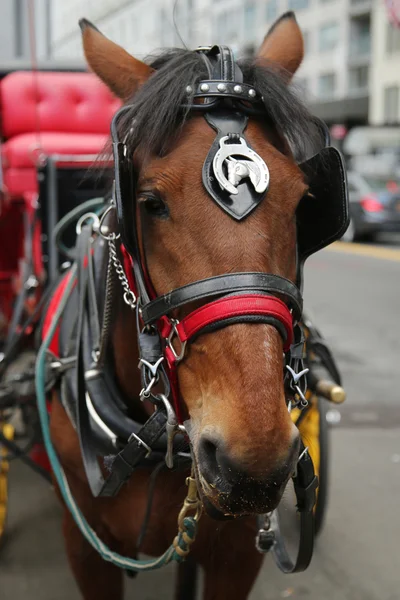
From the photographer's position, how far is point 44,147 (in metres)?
3.65

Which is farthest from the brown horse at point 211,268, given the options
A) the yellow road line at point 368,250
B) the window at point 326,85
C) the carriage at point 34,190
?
the window at point 326,85

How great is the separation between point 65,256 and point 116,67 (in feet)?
5.23

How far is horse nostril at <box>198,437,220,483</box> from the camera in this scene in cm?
137

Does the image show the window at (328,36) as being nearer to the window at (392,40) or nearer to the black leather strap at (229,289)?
the window at (392,40)

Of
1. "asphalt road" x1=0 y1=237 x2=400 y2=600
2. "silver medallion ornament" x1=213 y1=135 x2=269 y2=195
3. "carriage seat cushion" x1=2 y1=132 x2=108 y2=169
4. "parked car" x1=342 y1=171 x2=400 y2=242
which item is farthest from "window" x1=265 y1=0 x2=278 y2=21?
"silver medallion ornament" x1=213 y1=135 x2=269 y2=195

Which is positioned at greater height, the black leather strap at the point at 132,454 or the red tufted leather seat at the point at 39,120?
the red tufted leather seat at the point at 39,120

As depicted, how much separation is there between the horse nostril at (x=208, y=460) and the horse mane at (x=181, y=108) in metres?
0.67

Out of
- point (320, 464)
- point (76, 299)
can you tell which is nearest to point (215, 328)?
point (76, 299)

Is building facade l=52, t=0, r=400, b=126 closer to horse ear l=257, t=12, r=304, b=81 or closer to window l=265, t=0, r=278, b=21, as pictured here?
window l=265, t=0, r=278, b=21

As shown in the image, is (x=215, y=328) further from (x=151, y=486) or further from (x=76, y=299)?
(x=76, y=299)

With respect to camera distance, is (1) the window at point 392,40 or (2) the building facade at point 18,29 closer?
(2) the building facade at point 18,29

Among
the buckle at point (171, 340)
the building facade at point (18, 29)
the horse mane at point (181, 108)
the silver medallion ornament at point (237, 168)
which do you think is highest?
the building facade at point (18, 29)

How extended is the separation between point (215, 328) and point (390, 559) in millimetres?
2370

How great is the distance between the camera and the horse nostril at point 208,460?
1.37 m
